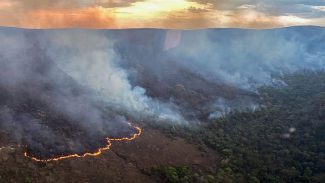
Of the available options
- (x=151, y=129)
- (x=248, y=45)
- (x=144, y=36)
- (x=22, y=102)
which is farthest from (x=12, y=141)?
(x=248, y=45)

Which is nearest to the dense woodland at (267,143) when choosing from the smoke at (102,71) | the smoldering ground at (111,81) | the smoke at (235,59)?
the smoldering ground at (111,81)

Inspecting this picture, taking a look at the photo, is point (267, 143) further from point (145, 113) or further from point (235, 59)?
point (235, 59)

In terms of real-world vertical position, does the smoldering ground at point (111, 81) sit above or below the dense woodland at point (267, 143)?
above

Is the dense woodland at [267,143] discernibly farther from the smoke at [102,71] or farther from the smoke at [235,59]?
the smoke at [235,59]

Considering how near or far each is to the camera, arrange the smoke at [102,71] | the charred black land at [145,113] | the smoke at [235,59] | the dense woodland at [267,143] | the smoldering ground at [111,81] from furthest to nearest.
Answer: the smoke at [235,59] < the smoke at [102,71] < the dense woodland at [267,143] < the smoldering ground at [111,81] < the charred black land at [145,113]

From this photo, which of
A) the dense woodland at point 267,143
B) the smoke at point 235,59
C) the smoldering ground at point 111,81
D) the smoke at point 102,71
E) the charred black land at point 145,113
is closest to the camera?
the charred black land at point 145,113

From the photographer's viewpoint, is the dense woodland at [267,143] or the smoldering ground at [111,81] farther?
the dense woodland at [267,143]

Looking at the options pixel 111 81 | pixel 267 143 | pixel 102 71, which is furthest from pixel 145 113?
pixel 267 143
